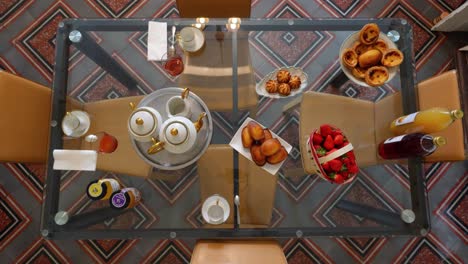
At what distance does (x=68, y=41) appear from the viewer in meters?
1.33

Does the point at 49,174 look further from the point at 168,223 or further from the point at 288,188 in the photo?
the point at 288,188

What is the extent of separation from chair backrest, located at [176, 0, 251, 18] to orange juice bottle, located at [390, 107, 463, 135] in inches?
29.0

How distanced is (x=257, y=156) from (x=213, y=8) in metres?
0.66

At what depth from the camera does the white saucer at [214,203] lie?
1200 mm

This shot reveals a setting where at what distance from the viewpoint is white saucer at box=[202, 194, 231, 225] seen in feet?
3.94

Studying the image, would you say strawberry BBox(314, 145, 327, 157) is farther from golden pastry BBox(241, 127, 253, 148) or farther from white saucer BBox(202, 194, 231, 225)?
white saucer BBox(202, 194, 231, 225)

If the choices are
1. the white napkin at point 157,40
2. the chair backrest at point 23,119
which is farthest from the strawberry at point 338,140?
the chair backrest at point 23,119

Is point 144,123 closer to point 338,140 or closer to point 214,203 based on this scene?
point 214,203

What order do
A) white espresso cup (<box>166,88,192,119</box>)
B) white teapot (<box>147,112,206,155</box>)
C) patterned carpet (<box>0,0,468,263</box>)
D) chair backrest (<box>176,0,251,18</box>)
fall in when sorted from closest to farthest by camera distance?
white teapot (<box>147,112,206,155</box>) → white espresso cup (<box>166,88,192,119</box>) → patterned carpet (<box>0,0,468,263</box>) → chair backrest (<box>176,0,251,18</box>)

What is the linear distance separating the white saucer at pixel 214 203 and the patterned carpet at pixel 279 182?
34mm

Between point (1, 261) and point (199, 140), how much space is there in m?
1.31

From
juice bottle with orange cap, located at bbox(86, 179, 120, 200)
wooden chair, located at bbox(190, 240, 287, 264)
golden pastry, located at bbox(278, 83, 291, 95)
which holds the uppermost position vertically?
golden pastry, located at bbox(278, 83, 291, 95)

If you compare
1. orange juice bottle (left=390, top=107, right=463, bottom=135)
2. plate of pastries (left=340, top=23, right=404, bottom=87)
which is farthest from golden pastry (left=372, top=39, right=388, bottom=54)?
orange juice bottle (left=390, top=107, right=463, bottom=135)

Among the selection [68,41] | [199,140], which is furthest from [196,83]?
[68,41]
